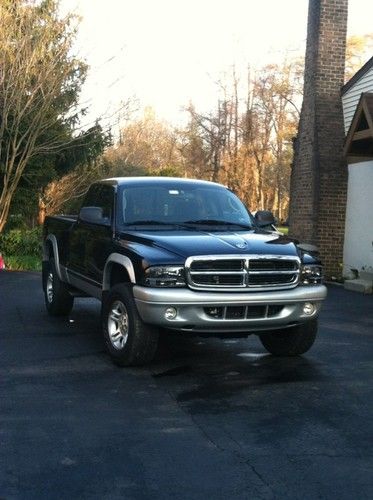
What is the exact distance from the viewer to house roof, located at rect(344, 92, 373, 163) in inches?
538

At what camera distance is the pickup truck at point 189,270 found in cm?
→ 619

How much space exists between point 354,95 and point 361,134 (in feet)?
6.10

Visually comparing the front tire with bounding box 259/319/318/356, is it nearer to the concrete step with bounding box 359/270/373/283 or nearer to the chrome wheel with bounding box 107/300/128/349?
the chrome wheel with bounding box 107/300/128/349

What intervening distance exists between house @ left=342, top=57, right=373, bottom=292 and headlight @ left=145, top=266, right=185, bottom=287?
9.10m

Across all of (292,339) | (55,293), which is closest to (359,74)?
(55,293)

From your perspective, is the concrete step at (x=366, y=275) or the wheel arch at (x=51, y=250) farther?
the concrete step at (x=366, y=275)

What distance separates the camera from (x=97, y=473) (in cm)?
399

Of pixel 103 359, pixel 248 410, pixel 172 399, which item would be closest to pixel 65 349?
pixel 103 359

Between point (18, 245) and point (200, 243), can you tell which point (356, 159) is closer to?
point (200, 243)

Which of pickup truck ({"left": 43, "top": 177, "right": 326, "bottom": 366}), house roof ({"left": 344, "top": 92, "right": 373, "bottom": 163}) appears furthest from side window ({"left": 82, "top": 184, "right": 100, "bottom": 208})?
house roof ({"left": 344, "top": 92, "right": 373, "bottom": 163})

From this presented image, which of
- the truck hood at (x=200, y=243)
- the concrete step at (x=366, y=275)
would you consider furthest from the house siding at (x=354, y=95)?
the truck hood at (x=200, y=243)

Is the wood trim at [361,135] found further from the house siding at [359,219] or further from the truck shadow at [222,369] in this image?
the truck shadow at [222,369]

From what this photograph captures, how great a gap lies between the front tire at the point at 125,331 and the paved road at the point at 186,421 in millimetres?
157

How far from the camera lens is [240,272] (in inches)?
248
